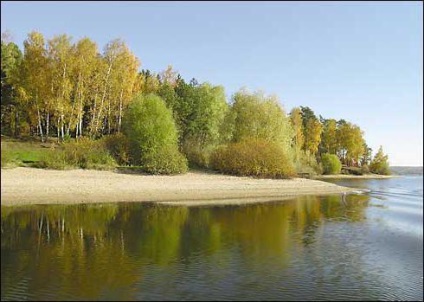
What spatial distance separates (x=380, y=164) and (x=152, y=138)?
88.3 meters

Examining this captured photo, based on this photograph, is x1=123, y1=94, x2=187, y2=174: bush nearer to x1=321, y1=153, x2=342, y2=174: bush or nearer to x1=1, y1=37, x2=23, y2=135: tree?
x1=1, y1=37, x2=23, y2=135: tree

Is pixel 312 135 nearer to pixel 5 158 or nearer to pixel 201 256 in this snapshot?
Answer: pixel 201 256

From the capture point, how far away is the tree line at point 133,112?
157 ft

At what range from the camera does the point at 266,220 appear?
26.2 metres

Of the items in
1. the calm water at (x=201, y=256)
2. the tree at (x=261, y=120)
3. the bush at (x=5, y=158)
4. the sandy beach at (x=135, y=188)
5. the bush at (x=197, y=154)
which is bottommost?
the calm water at (x=201, y=256)

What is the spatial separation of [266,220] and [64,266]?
14955 mm

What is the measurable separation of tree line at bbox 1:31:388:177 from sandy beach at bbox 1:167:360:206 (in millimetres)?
3423

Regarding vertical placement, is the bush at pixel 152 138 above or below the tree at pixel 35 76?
below

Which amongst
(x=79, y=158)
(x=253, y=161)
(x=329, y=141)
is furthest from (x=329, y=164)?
(x=79, y=158)

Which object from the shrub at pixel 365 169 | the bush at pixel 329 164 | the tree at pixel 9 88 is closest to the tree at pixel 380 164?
the shrub at pixel 365 169

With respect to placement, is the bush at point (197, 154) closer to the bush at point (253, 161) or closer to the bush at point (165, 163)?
the bush at point (253, 161)

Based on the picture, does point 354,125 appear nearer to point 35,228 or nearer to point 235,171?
point 235,171

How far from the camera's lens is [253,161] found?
48281mm

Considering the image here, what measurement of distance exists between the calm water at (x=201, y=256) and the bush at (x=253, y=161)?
20369mm
